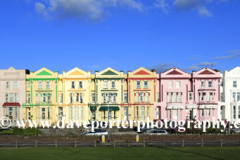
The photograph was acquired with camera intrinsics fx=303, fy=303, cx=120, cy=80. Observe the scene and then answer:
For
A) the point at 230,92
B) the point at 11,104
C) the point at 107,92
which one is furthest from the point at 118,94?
the point at 230,92

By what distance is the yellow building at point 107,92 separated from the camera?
7162cm

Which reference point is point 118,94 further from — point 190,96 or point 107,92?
point 190,96

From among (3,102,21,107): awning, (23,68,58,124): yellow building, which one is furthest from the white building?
(3,102,21,107): awning

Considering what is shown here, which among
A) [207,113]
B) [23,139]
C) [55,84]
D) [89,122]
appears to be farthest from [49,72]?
[207,113]

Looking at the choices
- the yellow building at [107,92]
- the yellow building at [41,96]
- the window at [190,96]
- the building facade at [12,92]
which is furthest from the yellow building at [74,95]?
the window at [190,96]

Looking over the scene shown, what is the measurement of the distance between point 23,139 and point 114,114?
28.2 meters

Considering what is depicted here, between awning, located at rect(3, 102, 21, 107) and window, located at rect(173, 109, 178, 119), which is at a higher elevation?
awning, located at rect(3, 102, 21, 107)

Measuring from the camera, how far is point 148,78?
72500mm

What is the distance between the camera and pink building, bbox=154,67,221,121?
71.9 meters

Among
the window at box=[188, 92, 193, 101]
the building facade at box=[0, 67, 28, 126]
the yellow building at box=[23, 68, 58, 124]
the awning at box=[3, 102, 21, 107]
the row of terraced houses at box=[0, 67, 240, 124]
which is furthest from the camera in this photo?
the window at box=[188, 92, 193, 101]

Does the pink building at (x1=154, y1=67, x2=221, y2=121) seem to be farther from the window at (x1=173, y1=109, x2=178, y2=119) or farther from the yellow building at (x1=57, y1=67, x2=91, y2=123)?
the yellow building at (x1=57, y1=67, x2=91, y2=123)

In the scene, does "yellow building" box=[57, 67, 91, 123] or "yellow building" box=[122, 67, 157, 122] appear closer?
"yellow building" box=[57, 67, 91, 123]

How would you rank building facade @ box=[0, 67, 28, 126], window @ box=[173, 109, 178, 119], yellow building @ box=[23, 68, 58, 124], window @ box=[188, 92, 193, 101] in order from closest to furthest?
building facade @ box=[0, 67, 28, 126]
yellow building @ box=[23, 68, 58, 124]
window @ box=[173, 109, 178, 119]
window @ box=[188, 92, 193, 101]

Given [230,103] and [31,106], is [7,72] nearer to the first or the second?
[31,106]
